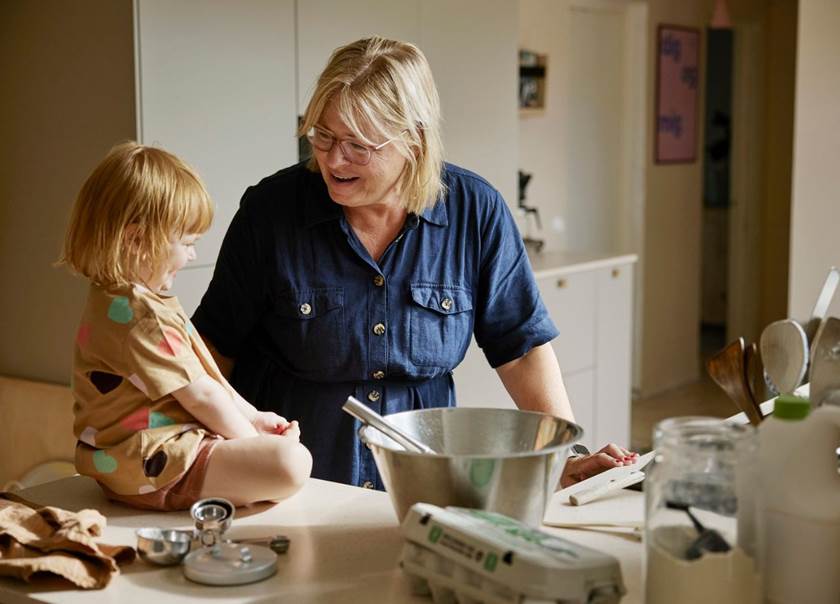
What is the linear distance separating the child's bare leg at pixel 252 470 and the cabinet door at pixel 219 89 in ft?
4.85

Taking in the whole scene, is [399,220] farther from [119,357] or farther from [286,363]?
[119,357]

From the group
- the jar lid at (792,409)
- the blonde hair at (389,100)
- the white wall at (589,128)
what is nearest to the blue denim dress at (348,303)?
the blonde hair at (389,100)

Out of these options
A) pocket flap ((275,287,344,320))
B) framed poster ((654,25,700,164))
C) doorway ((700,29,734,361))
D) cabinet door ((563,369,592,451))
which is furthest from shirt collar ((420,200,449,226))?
doorway ((700,29,734,361))

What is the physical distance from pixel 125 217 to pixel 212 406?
274 mm

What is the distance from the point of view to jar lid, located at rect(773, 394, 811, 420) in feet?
4.03

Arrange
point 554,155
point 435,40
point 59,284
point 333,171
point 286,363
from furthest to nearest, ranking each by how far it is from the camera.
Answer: point 554,155 → point 435,40 → point 59,284 → point 286,363 → point 333,171

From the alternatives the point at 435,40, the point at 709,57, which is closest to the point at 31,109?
the point at 435,40

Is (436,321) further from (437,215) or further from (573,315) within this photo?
(573,315)

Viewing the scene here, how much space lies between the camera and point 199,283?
314cm

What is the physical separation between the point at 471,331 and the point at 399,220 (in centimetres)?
24

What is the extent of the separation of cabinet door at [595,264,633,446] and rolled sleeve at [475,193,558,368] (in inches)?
102

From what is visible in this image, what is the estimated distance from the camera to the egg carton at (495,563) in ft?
3.79

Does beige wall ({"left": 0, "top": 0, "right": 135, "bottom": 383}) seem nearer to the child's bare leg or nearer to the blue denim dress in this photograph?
the blue denim dress

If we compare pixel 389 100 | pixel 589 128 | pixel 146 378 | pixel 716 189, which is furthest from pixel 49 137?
pixel 716 189
